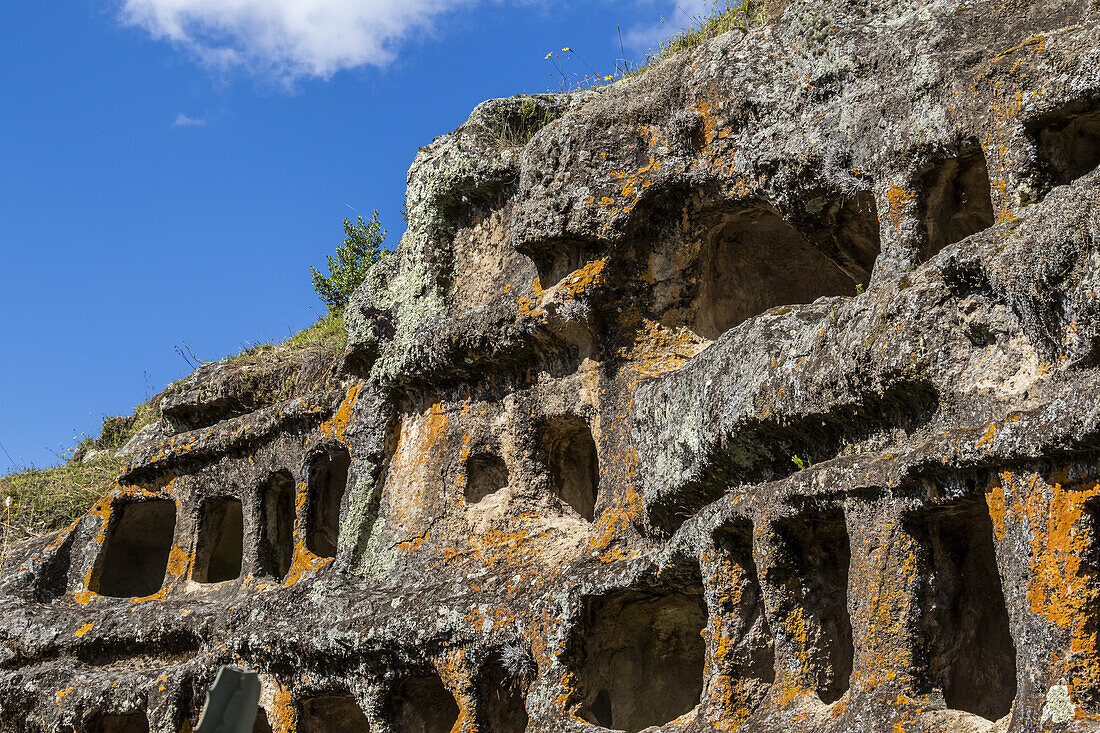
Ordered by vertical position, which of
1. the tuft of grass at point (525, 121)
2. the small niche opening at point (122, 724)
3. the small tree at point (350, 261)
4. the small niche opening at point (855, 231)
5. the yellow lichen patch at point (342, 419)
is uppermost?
the small tree at point (350, 261)

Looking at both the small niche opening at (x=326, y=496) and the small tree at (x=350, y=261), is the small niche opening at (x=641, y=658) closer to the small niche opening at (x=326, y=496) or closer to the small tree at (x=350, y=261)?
the small niche opening at (x=326, y=496)

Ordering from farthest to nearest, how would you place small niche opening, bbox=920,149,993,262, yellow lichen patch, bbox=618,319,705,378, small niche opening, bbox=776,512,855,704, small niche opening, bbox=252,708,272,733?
small niche opening, bbox=252,708,272,733
yellow lichen patch, bbox=618,319,705,378
small niche opening, bbox=920,149,993,262
small niche opening, bbox=776,512,855,704

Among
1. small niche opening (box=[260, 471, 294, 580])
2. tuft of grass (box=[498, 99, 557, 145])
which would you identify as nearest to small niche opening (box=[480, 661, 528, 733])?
small niche opening (box=[260, 471, 294, 580])

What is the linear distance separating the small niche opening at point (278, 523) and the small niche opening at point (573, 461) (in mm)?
3129

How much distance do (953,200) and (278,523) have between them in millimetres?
7114

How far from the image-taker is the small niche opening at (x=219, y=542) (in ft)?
38.6

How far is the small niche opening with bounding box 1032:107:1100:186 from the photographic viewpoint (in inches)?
257

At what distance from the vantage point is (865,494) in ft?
19.5

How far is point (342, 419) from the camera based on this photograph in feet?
35.6

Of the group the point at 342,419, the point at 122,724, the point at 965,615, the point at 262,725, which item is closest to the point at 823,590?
the point at 965,615

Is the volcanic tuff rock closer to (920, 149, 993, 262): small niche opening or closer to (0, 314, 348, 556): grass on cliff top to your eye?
(920, 149, 993, 262): small niche opening

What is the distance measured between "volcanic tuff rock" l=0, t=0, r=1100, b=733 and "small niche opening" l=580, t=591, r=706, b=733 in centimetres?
3

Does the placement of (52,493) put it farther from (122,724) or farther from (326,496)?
(326,496)

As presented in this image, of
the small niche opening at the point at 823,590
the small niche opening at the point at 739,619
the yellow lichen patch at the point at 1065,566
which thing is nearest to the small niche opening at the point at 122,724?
the small niche opening at the point at 739,619
